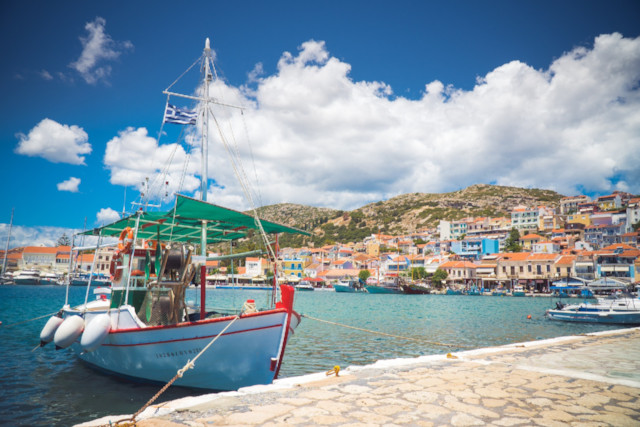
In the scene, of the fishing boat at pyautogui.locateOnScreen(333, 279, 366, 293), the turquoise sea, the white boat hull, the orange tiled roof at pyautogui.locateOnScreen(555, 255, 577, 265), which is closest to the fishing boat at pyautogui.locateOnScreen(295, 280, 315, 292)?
the fishing boat at pyautogui.locateOnScreen(333, 279, 366, 293)

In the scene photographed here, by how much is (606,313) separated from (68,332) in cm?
2881

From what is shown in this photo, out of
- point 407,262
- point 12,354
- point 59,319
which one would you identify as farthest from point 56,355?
point 407,262

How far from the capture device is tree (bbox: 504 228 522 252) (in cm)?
8931

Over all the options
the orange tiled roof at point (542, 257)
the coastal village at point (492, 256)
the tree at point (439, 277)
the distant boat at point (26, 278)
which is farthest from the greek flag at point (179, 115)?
A: the distant boat at point (26, 278)

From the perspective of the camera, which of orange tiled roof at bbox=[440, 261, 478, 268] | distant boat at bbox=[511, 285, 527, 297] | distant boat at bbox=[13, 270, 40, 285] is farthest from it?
distant boat at bbox=[13, 270, 40, 285]

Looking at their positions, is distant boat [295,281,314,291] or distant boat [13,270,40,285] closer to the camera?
distant boat [13,270,40,285]

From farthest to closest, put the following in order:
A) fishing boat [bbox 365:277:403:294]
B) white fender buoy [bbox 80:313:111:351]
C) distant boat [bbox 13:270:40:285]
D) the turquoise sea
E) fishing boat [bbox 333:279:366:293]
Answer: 1. distant boat [bbox 13:270:40:285]
2. fishing boat [bbox 333:279:366:293]
3. fishing boat [bbox 365:277:403:294]
4. white fender buoy [bbox 80:313:111:351]
5. the turquoise sea

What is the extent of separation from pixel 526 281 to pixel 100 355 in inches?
3157

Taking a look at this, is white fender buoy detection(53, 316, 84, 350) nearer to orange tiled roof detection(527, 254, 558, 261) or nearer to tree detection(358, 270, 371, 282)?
orange tiled roof detection(527, 254, 558, 261)

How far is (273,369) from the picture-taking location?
798 centimetres

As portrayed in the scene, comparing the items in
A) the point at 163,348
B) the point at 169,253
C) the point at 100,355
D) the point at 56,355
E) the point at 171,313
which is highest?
the point at 169,253

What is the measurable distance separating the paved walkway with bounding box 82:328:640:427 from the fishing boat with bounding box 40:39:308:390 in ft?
6.31

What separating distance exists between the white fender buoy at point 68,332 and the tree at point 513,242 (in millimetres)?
93147

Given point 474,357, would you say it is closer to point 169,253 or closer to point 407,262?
point 169,253
